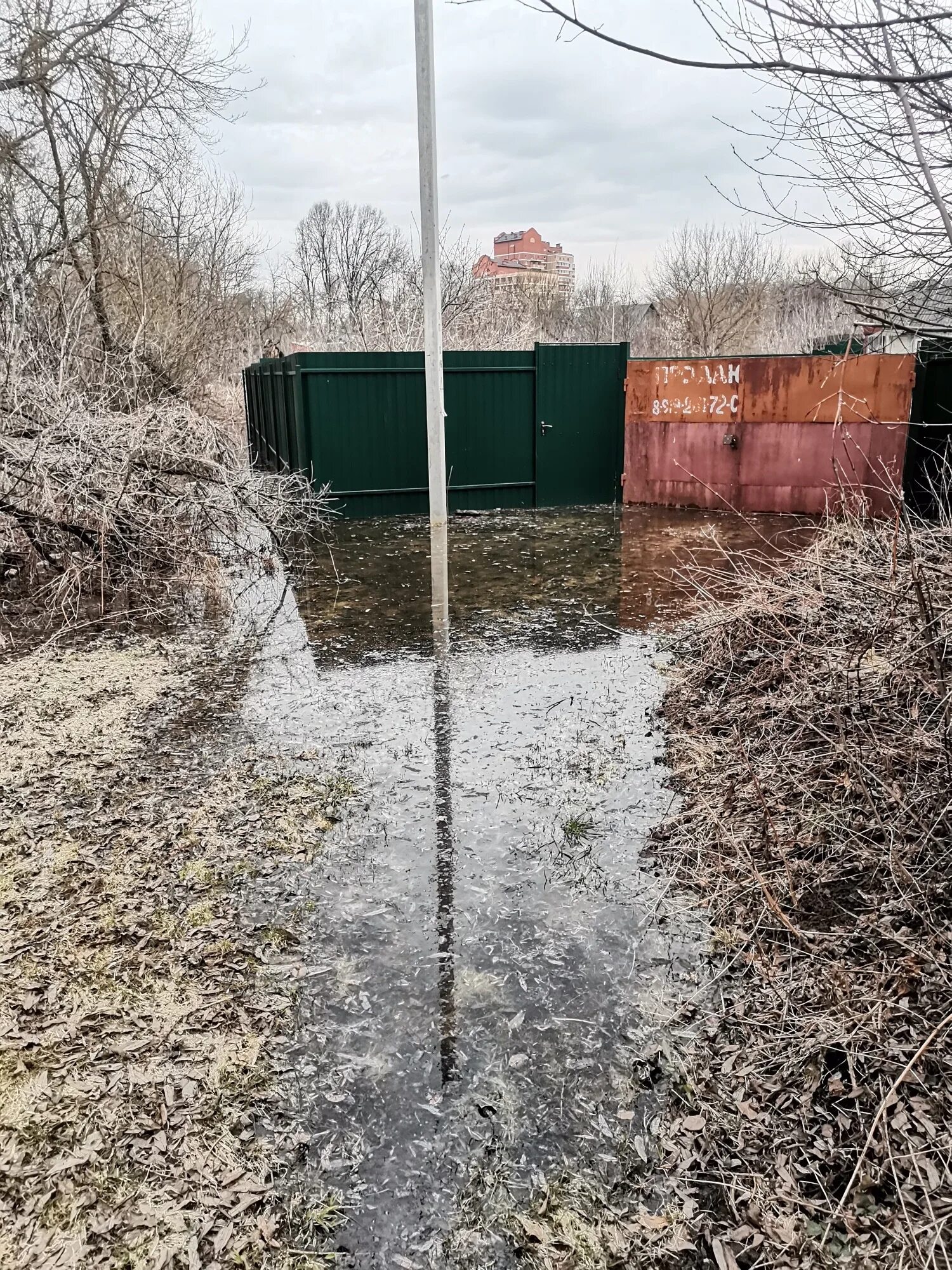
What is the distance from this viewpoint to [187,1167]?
6.40 feet

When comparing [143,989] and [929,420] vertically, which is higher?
[929,420]

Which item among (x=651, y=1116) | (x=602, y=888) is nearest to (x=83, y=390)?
(x=602, y=888)

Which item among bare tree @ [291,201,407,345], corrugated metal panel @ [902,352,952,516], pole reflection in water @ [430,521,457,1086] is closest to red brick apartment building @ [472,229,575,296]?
bare tree @ [291,201,407,345]

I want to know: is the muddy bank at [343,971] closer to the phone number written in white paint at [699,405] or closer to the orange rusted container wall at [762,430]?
the orange rusted container wall at [762,430]

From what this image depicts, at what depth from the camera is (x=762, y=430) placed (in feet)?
31.5

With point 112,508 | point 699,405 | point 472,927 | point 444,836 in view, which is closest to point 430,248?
point 699,405

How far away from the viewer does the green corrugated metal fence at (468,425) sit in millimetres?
9906

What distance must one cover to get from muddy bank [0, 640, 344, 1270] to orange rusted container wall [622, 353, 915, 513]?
682 centimetres

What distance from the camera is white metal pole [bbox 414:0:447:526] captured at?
8.23 meters

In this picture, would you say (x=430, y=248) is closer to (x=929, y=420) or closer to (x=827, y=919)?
(x=929, y=420)

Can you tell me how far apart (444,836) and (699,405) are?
795 cm

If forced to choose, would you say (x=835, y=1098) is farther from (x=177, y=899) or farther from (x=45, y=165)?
(x=45, y=165)

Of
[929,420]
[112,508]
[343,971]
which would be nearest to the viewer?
[343,971]

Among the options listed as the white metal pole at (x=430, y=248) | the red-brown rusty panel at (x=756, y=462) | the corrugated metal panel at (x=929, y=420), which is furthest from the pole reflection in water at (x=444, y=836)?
the corrugated metal panel at (x=929, y=420)
